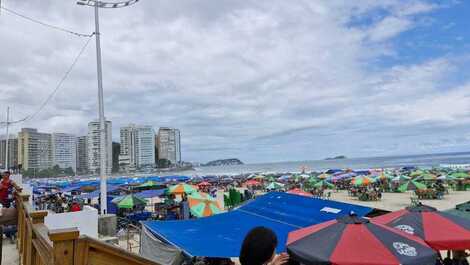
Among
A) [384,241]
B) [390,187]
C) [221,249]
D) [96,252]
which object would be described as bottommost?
[390,187]

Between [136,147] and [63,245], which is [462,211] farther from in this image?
Result: [136,147]

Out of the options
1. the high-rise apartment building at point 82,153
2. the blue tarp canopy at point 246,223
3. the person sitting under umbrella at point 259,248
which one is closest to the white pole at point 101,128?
the blue tarp canopy at point 246,223

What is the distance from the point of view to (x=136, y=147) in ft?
436

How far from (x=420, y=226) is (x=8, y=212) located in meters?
6.87

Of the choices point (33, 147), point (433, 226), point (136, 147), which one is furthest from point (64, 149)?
point (433, 226)

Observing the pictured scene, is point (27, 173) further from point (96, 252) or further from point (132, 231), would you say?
point (96, 252)

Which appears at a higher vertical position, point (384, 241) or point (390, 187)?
point (384, 241)

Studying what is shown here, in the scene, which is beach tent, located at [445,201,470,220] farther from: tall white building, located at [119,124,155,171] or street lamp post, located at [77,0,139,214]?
tall white building, located at [119,124,155,171]

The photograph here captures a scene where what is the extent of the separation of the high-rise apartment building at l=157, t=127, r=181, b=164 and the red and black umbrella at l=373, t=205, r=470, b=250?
144m

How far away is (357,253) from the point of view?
377 cm

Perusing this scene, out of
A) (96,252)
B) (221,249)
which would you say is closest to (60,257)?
(96,252)

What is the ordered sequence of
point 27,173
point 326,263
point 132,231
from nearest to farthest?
point 326,263
point 132,231
point 27,173

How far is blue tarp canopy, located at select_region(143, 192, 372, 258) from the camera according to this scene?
5539 mm

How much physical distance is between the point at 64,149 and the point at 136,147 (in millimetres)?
46743
